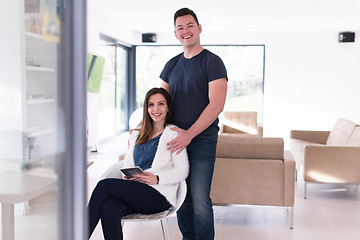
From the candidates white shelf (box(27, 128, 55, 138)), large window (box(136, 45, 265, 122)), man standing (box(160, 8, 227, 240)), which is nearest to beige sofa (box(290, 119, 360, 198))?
man standing (box(160, 8, 227, 240))

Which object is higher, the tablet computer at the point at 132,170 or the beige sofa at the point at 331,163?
the tablet computer at the point at 132,170

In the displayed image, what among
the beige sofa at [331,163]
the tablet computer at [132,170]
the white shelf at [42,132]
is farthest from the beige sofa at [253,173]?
the white shelf at [42,132]

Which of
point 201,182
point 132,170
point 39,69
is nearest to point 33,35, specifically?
point 39,69

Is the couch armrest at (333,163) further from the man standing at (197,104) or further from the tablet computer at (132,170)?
the tablet computer at (132,170)

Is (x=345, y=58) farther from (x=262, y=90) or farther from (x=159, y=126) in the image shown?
(x=159, y=126)

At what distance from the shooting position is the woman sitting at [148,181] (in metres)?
2.23

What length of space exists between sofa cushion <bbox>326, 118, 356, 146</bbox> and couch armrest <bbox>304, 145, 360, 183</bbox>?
749mm

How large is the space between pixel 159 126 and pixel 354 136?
3.23 m

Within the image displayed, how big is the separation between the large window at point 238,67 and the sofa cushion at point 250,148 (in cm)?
698

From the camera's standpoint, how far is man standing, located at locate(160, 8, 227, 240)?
2.29 meters

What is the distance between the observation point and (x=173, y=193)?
2.36 m

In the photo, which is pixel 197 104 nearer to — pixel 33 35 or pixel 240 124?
pixel 33 35

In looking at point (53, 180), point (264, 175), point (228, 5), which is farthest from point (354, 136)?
point (53, 180)

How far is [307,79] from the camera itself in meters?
9.92
